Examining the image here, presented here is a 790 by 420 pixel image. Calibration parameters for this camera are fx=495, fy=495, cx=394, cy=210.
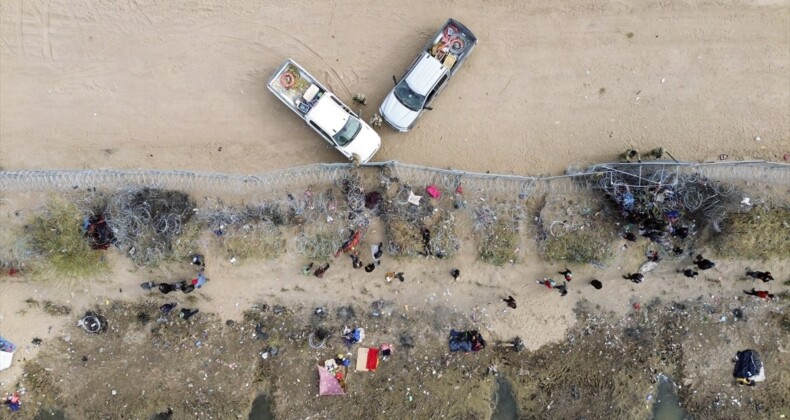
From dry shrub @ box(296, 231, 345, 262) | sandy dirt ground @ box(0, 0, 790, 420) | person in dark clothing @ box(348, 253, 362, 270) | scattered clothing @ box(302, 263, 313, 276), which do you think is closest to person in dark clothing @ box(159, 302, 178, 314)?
sandy dirt ground @ box(0, 0, 790, 420)

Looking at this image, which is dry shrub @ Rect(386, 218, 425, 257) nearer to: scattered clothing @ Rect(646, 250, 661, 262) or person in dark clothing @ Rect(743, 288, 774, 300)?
scattered clothing @ Rect(646, 250, 661, 262)

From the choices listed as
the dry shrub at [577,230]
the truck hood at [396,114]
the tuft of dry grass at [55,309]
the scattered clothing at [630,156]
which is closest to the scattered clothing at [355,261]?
the truck hood at [396,114]

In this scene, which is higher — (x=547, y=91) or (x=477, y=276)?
(x=547, y=91)

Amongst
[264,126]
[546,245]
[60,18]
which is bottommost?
[60,18]

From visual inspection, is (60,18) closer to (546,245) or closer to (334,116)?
(334,116)

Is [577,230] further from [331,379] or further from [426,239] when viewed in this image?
[331,379]

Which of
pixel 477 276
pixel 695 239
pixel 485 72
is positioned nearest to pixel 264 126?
pixel 485 72
